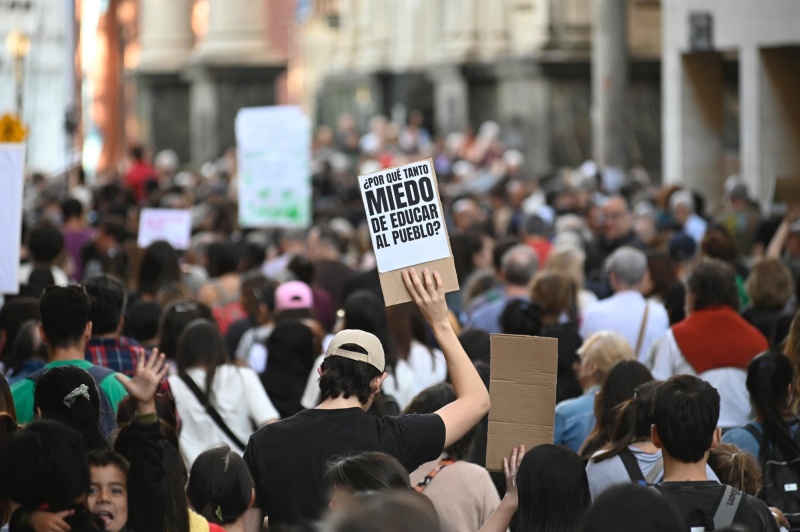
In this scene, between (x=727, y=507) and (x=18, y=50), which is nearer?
(x=727, y=507)

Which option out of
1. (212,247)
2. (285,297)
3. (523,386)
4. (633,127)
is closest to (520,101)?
(633,127)

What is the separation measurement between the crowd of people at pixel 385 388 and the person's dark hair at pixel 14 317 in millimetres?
20

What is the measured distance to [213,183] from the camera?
2630 cm

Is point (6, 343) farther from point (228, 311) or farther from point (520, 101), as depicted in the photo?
point (520, 101)

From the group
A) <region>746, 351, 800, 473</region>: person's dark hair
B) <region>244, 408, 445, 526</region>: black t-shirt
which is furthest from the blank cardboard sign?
<region>746, 351, 800, 473</region>: person's dark hair

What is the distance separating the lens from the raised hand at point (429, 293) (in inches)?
230

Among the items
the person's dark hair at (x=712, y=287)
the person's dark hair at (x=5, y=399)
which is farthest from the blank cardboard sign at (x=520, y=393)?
the person's dark hair at (x=712, y=287)

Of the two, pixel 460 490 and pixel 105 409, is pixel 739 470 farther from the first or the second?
pixel 105 409

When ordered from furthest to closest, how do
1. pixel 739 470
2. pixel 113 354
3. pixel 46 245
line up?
pixel 46 245 < pixel 113 354 < pixel 739 470

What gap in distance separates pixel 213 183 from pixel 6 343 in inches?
684

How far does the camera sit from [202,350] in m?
8.33

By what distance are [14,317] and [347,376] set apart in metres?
3.93

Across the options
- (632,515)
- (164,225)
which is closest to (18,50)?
(164,225)

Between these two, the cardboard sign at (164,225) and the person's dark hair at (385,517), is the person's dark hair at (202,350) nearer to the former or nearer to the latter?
the person's dark hair at (385,517)
